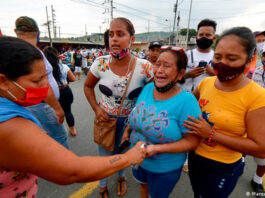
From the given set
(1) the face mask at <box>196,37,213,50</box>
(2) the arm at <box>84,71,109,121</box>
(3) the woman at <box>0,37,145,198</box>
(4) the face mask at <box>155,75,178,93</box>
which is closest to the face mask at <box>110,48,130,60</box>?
(2) the arm at <box>84,71,109,121</box>

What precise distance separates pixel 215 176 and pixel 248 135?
1.61 ft

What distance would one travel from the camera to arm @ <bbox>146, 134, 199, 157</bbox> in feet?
4.20

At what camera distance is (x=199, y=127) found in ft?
4.06

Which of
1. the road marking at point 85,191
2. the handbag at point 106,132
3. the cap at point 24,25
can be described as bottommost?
the road marking at point 85,191

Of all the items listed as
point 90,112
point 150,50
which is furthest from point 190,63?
point 90,112

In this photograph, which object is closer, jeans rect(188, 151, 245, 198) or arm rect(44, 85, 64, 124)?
jeans rect(188, 151, 245, 198)

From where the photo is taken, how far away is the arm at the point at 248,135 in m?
1.13

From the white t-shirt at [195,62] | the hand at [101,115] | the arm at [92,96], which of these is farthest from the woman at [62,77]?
the white t-shirt at [195,62]

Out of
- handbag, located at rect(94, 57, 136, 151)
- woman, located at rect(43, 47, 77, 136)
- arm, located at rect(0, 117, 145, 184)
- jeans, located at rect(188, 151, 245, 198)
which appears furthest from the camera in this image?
woman, located at rect(43, 47, 77, 136)

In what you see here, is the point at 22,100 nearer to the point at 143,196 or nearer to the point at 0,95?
the point at 0,95

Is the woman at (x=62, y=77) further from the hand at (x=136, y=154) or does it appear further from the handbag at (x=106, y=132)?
the hand at (x=136, y=154)

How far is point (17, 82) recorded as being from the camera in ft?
2.94

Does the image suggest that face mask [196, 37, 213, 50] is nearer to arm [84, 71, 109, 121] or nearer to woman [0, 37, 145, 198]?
arm [84, 71, 109, 121]

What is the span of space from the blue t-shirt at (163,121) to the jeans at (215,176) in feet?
0.65
